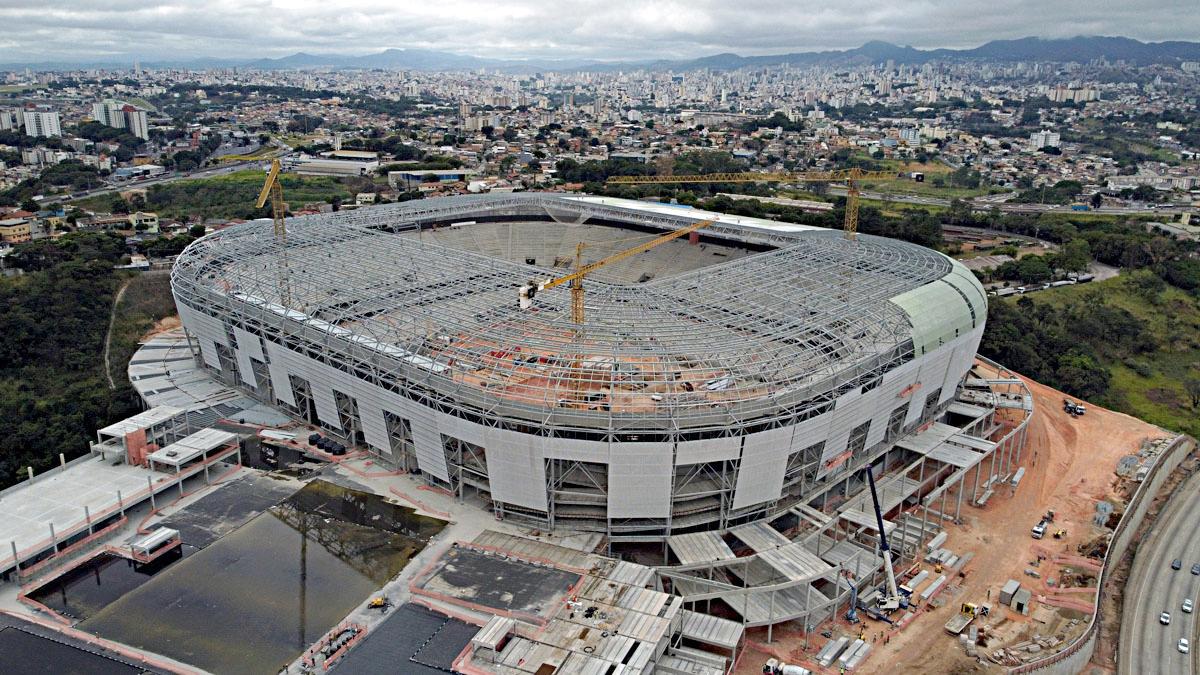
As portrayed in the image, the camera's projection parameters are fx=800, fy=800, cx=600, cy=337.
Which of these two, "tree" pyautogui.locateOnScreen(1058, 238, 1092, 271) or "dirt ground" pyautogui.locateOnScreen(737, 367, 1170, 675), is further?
"tree" pyautogui.locateOnScreen(1058, 238, 1092, 271)

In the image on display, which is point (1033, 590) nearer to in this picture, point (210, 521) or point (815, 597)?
point (815, 597)

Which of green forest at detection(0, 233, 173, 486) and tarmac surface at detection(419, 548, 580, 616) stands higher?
green forest at detection(0, 233, 173, 486)

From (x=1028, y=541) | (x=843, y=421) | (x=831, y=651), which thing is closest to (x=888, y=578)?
(x=831, y=651)

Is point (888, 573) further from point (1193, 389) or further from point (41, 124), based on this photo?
point (41, 124)

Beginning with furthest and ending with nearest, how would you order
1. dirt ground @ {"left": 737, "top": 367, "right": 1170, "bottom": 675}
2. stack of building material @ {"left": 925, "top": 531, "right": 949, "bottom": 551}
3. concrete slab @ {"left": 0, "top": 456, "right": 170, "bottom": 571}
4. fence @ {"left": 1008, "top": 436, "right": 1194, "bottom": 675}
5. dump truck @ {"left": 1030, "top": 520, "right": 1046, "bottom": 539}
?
dump truck @ {"left": 1030, "top": 520, "right": 1046, "bottom": 539} → stack of building material @ {"left": 925, "top": 531, "right": 949, "bottom": 551} → concrete slab @ {"left": 0, "top": 456, "right": 170, "bottom": 571} → dirt ground @ {"left": 737, "top": 367, "right": 1170, "bottom": 675} → fence @ {"left": 1008, "top": 436, "right": 1194, "bottom": 675}

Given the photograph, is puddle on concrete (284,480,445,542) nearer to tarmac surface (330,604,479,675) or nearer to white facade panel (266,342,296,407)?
tarmac surface (330,604,479,675)

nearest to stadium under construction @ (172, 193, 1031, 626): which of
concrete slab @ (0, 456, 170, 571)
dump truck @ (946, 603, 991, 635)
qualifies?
dump truck @ (946, 603, 991, 635)

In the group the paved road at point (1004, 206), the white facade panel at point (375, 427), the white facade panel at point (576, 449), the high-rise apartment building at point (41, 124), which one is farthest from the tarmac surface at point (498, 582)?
the high-rise apartment building at point (41, 124)
